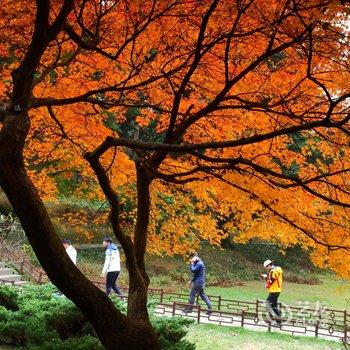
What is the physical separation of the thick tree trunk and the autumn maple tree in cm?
1

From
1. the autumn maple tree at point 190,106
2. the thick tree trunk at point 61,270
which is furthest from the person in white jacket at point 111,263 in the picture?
the thick tree trunk at point 61,270

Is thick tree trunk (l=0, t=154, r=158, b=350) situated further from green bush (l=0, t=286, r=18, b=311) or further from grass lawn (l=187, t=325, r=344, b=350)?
grass lawn (l=187, t=325, r=344, b=350)

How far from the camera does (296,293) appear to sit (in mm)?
21750

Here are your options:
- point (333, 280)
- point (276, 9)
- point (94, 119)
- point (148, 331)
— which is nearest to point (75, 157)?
point (94, 119)

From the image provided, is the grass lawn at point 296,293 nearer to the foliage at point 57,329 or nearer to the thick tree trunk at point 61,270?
the foliage at point 57,329

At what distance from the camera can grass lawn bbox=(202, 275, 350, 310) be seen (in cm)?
1930

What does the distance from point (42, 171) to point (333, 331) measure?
303 inches

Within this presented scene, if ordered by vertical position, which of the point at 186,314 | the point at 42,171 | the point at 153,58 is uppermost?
the point at 153,58

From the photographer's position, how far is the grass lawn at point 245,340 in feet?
29.5

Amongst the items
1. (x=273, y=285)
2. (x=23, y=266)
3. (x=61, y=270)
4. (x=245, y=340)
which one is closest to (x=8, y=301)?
(x=61, y=270)

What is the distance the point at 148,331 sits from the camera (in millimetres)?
5348

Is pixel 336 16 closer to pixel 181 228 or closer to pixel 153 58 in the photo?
pixel 153 58

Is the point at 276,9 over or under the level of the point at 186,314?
over

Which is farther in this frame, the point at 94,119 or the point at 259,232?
the point at 94,119
